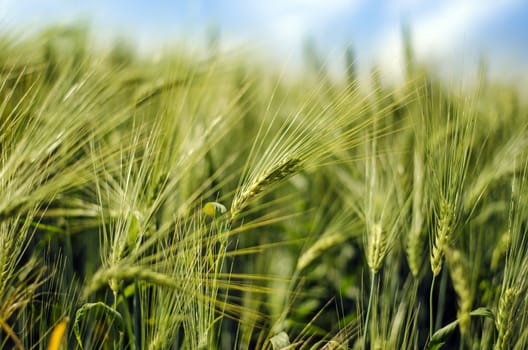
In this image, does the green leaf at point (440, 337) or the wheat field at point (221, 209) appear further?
the green leaf at point (440, 337)

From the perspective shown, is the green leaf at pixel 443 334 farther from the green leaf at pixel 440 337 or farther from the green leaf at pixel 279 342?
the green leaf at pixel 279 342

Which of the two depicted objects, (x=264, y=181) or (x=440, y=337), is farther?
(x=440, y=337)

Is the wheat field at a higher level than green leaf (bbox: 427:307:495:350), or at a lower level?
higher

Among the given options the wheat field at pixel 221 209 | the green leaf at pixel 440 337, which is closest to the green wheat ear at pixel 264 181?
the wheat field at pixel 221 209

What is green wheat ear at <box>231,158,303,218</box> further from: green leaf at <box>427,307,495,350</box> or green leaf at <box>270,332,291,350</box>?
green leaf at <box>427,307,495,350</box>

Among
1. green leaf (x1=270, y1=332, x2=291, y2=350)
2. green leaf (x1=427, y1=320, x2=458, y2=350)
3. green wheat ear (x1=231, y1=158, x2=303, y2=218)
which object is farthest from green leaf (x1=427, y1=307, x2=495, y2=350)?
green wheat ear (x1=231, y1=158, x2=303, y2=218)

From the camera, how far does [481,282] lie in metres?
1.70

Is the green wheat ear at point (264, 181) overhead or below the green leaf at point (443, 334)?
overhead

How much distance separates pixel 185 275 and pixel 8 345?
61 cm

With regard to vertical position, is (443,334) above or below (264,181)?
below

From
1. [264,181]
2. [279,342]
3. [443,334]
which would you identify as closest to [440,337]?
[443,334]

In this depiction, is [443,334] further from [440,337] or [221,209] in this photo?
[221,209]

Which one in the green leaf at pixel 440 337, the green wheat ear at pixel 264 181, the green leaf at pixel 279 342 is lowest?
the green leaf at pixel 440 337

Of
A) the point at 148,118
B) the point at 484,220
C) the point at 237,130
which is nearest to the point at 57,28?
the point at 148,118
